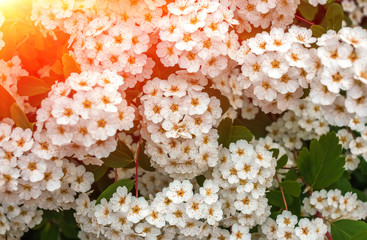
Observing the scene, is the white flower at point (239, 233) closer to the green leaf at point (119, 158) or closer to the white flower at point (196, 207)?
the white flower at point (196, 207)

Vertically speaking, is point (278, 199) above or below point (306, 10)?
below

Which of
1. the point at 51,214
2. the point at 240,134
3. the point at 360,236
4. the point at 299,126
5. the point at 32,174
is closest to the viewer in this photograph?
the point at 32,174

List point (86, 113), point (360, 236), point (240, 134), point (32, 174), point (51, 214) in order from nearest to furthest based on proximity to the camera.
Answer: point (86, 113) → point (32, 174) → point (360, 236) → point (240, 134) → point (51, 214)

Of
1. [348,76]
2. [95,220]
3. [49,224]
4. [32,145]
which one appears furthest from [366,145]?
[49,224]

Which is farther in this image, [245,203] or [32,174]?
[245,203]

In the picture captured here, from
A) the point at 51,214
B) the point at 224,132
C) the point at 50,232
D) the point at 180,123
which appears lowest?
the point at 50,232

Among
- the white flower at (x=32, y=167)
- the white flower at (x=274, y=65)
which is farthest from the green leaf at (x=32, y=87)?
the white flower at (x=274, y=65)

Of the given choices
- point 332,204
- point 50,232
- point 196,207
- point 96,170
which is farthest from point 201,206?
point 50,232

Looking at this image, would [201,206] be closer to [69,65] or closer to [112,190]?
[112,190]
